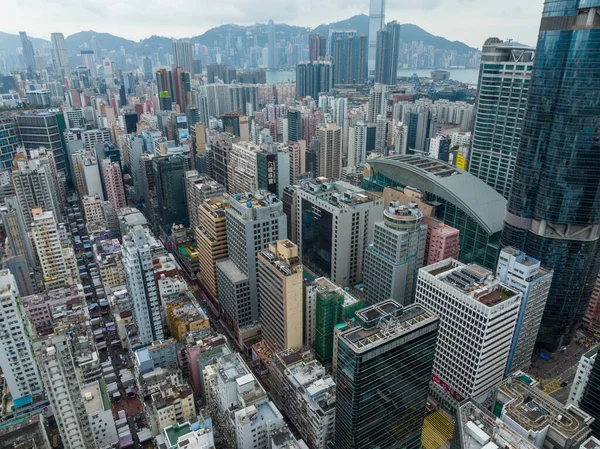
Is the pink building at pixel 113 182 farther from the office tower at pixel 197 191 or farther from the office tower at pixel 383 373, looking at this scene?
the office tower at pixel 383 373

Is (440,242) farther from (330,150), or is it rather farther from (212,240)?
(330,150)

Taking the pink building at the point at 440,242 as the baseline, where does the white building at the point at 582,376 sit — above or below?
→ below

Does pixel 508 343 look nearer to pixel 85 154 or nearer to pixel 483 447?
pixel 483 447

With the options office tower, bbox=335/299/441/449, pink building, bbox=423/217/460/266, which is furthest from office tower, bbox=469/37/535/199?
office tower, bbox=335/299/441/449

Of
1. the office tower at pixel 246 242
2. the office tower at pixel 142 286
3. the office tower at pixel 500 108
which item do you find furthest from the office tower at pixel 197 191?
the office tower at pixel 500 108

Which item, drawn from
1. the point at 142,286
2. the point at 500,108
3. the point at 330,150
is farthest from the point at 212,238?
the point at 330,150
